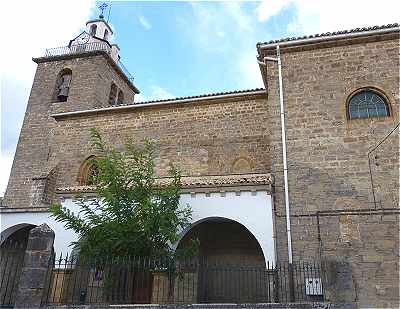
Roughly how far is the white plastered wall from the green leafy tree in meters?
0.42

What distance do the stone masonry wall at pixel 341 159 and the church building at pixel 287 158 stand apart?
2cm

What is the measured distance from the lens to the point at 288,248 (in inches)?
332

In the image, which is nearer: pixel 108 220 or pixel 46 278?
pixel 46 278

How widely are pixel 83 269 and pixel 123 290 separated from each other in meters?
0.92

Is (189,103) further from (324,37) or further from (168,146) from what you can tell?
(324,37)

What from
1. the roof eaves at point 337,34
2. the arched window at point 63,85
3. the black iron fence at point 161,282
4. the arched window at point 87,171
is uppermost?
the arched window at point 63,85

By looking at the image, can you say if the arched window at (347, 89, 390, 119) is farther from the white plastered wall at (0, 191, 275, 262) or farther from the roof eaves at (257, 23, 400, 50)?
the white plastered wall at (0, 191, 275, 262)

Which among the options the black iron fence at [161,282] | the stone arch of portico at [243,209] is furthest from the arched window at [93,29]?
the black iron fence at [161,282]

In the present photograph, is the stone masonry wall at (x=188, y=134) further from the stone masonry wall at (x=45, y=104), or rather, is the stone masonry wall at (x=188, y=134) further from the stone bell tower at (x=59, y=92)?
the stone masonry wall at (x=45, y=104)

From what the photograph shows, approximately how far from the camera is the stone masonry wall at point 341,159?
816 cm

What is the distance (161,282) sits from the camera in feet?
26.8

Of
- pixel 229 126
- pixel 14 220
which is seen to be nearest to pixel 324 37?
pixel 229 126

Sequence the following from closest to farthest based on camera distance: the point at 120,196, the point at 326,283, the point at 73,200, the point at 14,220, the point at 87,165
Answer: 1. the point at 326,283
2. the point at 120,196
3. the point at 73,200
4. the point at 14,220
5. the point at 87,165

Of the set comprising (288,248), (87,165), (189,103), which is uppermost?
(189,103)
